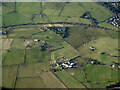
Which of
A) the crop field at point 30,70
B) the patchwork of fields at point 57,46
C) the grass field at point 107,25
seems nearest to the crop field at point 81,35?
the patchwork of fields at point 57,46

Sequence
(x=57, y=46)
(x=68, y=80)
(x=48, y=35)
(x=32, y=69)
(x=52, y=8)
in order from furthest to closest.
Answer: (x=52, y=8) < (x=48, y=35) < (x=57, y=46) < (x=32, y=69) < (x=68, y=80)

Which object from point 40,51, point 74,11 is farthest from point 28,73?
point 74,11

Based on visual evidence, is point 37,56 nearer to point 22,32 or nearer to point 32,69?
point 32,69

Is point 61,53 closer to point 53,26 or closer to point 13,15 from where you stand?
point 53,26

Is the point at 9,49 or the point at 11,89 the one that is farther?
the point at 9,49

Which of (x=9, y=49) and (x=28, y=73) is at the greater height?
(x=9, y=49)

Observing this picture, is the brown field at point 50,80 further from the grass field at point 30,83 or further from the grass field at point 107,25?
the grass field at point 107,25

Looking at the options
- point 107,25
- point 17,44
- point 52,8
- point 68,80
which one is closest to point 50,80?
point 68,80
